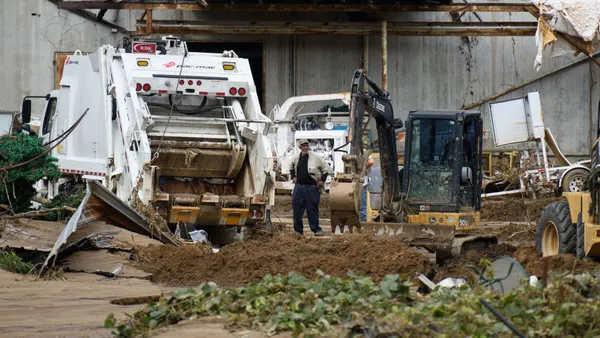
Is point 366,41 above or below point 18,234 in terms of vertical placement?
above

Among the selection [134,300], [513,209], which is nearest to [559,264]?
[134,300]

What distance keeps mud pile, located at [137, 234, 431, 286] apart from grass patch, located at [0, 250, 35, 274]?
1304mm

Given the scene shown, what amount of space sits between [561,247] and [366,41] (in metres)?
17.8

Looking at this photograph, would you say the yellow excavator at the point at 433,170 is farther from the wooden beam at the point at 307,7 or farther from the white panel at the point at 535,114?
the wooden beam at the point at 307,7

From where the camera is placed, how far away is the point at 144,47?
17.1 meters

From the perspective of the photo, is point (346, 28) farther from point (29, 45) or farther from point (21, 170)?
point (21, 170)

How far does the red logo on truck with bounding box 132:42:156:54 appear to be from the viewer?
17.0 metres

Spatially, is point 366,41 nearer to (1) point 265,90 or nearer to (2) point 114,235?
(1) point 265,90

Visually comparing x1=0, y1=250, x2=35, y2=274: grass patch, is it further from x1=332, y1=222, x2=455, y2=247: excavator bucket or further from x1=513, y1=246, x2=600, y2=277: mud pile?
x1=513, y1=246, x2=600, y2=277: mud pile

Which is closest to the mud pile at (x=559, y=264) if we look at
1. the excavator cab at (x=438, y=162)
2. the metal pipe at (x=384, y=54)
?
the excavator cab at (x=438, y=162)

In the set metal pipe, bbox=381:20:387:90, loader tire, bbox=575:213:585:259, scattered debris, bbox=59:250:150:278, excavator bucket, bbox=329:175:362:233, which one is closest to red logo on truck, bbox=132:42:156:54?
excavator bucket, bbox=329:175:362:233

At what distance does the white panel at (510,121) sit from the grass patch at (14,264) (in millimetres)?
16223

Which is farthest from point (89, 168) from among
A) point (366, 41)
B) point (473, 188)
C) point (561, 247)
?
point (366, 41)

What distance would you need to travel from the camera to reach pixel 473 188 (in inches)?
650
